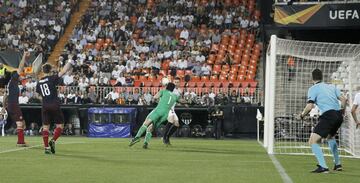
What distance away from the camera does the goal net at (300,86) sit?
20.3 m

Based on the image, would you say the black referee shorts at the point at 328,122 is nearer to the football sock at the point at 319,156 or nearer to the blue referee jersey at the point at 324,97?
the blue referee jersey at the point at 324,97

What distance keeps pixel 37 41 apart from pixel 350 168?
27753mm

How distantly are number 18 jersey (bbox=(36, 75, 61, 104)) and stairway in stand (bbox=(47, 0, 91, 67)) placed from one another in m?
20.5

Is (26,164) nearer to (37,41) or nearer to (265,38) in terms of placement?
(265,38)

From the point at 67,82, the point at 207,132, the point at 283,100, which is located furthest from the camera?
the point at 67,82

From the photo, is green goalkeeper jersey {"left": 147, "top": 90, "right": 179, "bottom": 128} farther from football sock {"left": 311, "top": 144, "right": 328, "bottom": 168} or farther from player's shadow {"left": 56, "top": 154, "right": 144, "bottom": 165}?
football sock {"left": 311, "top": 144, "right": 328, "bottom": 168}

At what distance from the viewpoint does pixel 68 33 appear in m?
41.8

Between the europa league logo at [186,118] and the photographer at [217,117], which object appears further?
the europa league logo at [186,118]

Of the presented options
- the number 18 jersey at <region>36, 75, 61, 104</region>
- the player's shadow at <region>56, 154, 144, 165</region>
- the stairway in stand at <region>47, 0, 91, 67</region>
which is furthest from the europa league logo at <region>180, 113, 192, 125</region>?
the player's shadow at <region>56, 154, 144, 165</region>

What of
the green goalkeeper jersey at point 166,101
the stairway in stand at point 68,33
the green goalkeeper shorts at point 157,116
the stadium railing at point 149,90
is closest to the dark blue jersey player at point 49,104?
the green goalkeeper shorts at point 157,116

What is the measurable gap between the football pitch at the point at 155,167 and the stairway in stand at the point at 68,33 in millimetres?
20917

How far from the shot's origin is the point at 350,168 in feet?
48.8

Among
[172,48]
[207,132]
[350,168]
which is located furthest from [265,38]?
[350,168]

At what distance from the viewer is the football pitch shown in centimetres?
1181
